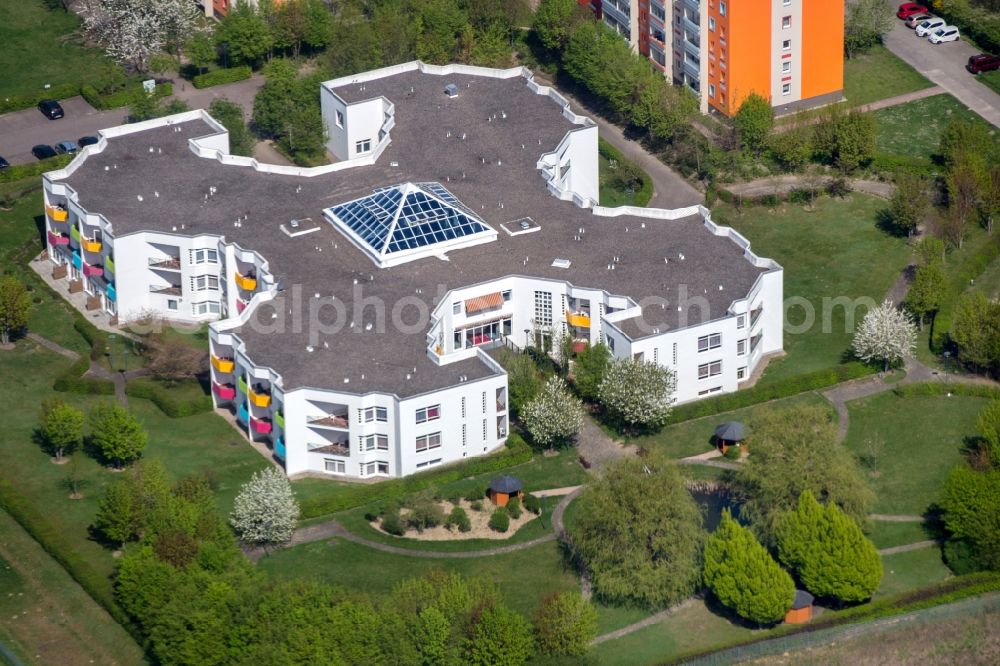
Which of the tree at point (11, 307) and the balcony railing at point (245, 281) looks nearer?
the balcony railing at point (245, 281)

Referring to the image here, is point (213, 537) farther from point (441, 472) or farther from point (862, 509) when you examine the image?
point (862, 509)

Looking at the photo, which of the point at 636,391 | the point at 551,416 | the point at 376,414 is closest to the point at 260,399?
the point at 376,414

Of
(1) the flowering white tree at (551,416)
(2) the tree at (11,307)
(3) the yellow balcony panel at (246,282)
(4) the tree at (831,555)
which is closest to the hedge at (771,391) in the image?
(1) the flowering white tree at (551,416)

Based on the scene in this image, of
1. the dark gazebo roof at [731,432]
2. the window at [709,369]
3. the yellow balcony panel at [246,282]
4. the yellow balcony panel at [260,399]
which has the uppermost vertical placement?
the yellow balcony panel at [246,282]

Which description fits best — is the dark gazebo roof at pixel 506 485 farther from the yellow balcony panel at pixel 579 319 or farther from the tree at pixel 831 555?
the tree at pixel 831 555

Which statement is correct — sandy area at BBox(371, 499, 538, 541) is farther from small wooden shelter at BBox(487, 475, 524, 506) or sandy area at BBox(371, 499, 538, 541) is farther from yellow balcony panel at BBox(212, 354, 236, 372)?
yellow balcony panel at BBox(212, 354, 236, 372)

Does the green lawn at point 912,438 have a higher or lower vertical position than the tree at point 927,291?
lower
